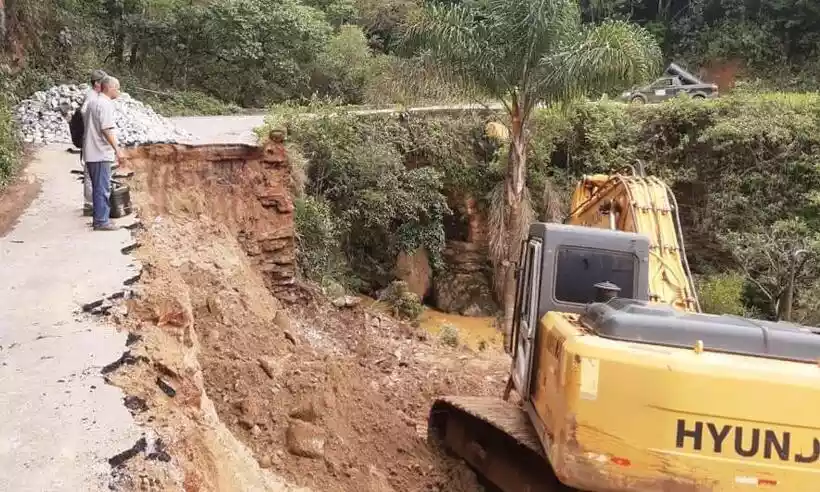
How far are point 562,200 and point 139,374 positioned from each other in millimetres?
16136

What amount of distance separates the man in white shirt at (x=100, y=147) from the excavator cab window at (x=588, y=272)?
522 cm

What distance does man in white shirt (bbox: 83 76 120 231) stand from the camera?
8375 mm

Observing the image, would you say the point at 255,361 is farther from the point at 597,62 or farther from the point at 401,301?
the point at 401,301

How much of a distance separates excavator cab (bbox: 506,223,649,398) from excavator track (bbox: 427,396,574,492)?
501 mm

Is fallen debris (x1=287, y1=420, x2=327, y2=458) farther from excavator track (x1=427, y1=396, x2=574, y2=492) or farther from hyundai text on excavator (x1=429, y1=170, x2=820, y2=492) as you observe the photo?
hyundai text on excavator (x1=429, y1=170, x2=820, y2=492)

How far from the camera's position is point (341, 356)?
1016 centimetres

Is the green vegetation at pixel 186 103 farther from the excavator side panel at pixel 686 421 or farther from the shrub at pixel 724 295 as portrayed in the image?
the excavator side panel at pixel 686 421

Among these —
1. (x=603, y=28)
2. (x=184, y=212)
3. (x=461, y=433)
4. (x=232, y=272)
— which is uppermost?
(x=603, y=28)

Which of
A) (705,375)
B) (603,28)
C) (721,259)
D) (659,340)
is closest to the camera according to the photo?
(705,375)

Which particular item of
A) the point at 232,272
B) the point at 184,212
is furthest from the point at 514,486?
the point at 184,212

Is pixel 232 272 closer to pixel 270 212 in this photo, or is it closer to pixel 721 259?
pixel 270 212

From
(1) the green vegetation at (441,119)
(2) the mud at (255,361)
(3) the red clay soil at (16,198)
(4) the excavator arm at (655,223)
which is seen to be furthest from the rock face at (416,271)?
(4) the excavator arm at (655,223)

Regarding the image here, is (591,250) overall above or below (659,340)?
above

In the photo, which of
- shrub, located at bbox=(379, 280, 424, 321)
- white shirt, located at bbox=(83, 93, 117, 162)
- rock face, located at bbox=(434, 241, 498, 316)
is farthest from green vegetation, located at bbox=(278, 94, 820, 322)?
white shirt, located at bbox=(83, 93, 117, 162)
